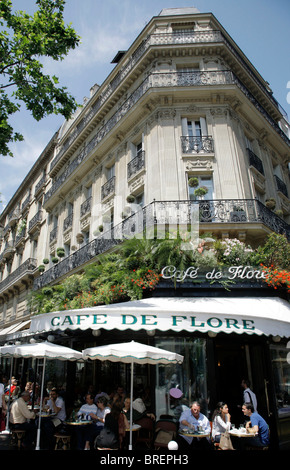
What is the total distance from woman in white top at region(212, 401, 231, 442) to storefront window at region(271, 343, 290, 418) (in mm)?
2195

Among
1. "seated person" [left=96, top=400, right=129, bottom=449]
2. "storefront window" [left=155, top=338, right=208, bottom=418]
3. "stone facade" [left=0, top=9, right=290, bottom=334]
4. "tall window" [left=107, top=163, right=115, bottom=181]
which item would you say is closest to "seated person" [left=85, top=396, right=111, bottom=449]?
"seated person" [left=96, top=400, right=129, bottom=449]

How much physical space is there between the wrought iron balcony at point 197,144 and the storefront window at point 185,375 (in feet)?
23.8

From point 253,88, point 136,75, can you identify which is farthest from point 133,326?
point 253,88

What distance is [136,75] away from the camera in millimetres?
15133

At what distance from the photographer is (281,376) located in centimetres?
819

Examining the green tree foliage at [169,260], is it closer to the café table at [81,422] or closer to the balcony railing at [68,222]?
the café table at [81,422]

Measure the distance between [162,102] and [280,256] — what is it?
8006 millimetres

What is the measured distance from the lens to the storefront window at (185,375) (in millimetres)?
7613

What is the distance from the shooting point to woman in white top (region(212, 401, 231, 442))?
612cm

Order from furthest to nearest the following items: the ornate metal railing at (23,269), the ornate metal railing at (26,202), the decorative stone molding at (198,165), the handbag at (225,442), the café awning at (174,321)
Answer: the ornate metal railing at (26,202), the ornate metal railing at (23,269), the decorative stone molding at (198,165), the café awning at (174,321), the handbag at (225,442)

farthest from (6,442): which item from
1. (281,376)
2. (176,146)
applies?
(176,146)

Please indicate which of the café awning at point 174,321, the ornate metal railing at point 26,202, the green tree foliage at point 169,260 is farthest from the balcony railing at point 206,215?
the ornate metal railing at point 26,202
